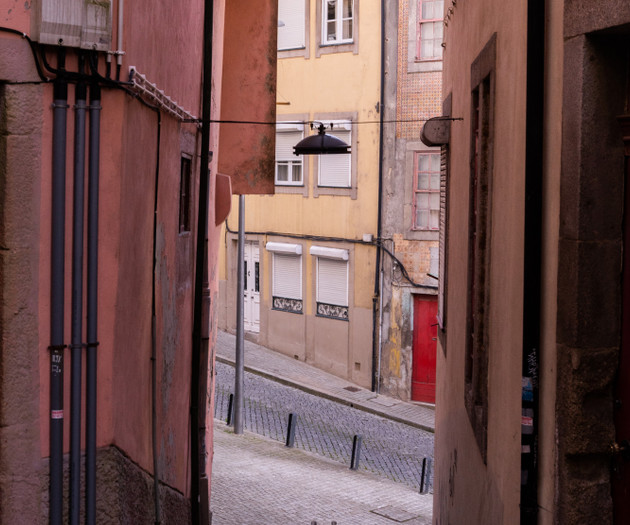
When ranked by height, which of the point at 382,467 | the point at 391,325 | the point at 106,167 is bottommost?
the point at 382,467

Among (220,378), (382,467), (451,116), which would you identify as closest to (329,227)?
(220,378)

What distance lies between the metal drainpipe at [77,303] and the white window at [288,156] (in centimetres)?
1909

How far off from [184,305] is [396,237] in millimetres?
13722

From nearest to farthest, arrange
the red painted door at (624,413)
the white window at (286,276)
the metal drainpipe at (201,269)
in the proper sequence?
the red painted door at (624,413)
the metal drainpipe at (201,269)
the white window at (286,276)

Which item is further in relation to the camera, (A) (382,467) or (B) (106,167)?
(A) (382,467)

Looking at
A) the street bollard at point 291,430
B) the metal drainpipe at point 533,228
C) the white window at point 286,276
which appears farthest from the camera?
the white window at point 286,276

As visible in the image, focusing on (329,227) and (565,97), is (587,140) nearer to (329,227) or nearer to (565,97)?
(565,97)

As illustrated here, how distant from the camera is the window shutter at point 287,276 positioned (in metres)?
24.1

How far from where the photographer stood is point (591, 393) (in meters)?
3.95

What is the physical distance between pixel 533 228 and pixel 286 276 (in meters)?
20.0

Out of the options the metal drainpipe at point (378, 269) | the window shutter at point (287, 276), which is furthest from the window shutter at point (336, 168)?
the window shutter at point (287, 276)

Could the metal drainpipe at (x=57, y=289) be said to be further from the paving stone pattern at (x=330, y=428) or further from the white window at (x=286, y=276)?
the white window at (x=286, y=276)

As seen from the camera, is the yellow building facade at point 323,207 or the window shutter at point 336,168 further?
the window shutter at point 336,168

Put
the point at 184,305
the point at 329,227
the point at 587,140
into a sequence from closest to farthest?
1. the point at 587,140
2. the point at 184,305
3. the point at 329,227
